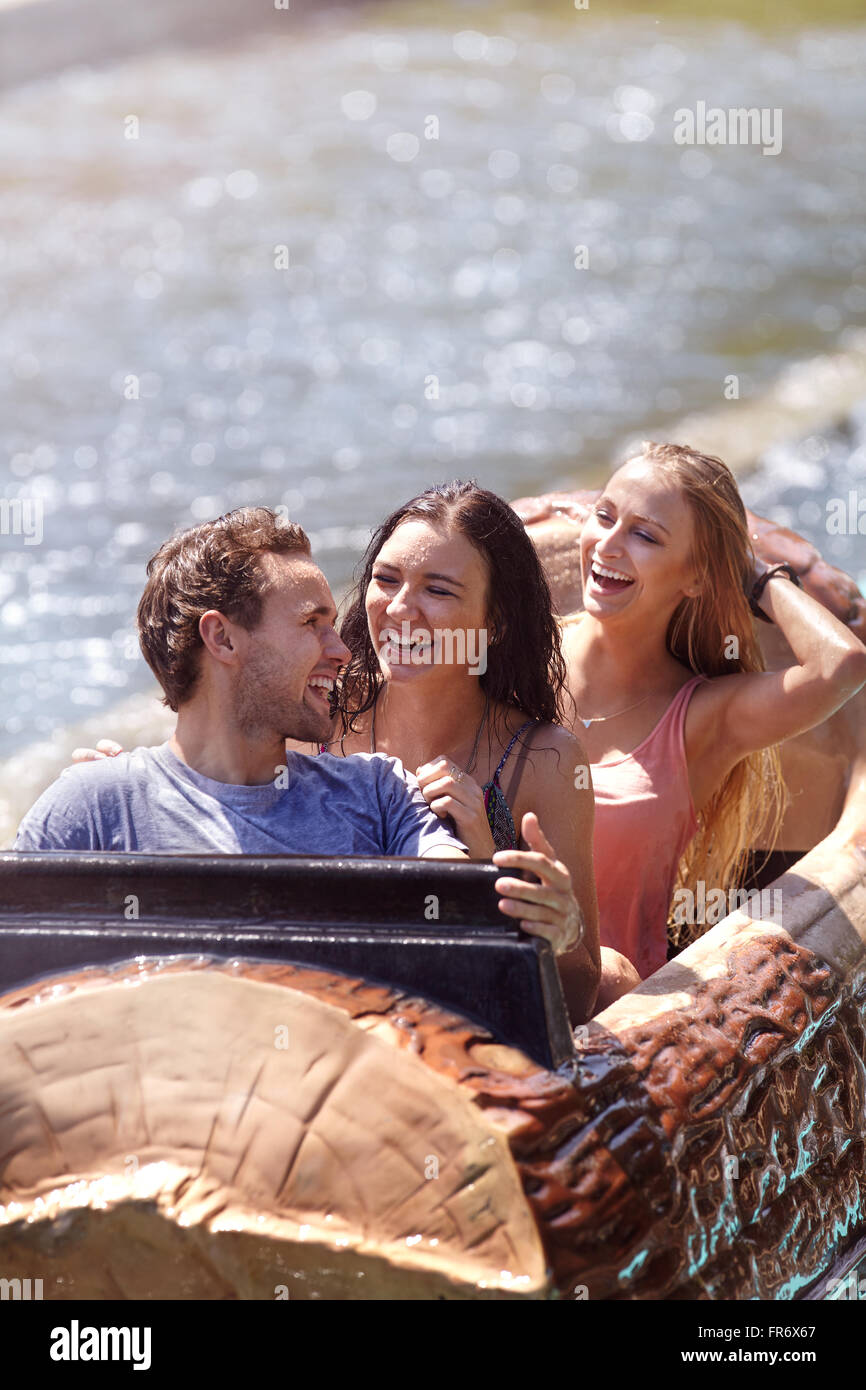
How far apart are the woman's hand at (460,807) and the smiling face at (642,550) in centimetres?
54

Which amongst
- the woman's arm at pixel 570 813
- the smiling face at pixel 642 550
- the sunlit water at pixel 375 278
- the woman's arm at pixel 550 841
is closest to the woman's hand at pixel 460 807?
the woman's arm at pixel 550 841

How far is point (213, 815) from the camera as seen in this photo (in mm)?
1580

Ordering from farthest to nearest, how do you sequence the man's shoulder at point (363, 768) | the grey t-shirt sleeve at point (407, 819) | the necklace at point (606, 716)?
1. the necklace at point (606, 716)
2. the man's shoulder at point (363, 768)
3. the grey t-shirt sleeve at point (407, 819)

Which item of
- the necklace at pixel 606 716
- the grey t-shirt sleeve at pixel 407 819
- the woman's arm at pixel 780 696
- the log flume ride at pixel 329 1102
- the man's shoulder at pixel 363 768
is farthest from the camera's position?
the necklace at pixel 606 716

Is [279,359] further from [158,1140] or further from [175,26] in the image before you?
[158,1140]

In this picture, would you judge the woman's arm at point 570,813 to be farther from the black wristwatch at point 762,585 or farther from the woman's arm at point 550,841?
the black wristwatch at point 762,585

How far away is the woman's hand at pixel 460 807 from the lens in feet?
5.12

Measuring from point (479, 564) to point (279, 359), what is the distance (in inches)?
239

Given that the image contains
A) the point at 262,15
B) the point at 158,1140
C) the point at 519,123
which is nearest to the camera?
the point at 158,1140

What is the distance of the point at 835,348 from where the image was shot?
25.7 ft

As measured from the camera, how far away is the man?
1.58 meters

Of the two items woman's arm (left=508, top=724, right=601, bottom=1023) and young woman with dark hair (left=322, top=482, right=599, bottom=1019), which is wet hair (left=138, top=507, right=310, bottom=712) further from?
woman's arm (left=508, top=724, right=601, bottom=1023)
